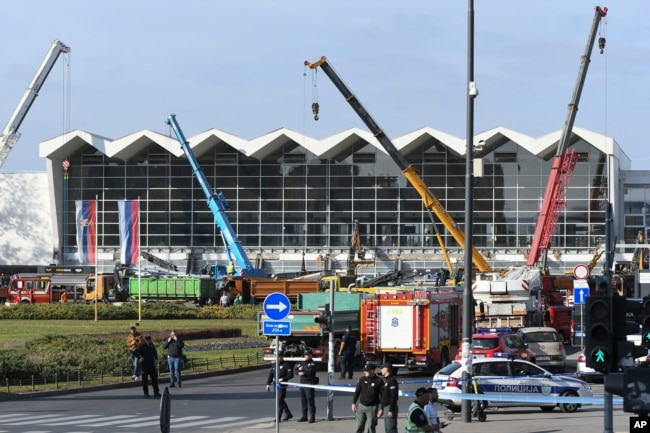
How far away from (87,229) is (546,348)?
122 ft

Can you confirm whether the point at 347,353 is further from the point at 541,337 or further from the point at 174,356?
the point at 541,337

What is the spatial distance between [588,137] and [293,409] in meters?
61.2

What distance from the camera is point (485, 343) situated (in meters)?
33.4

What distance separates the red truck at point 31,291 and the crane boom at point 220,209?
1433 cm

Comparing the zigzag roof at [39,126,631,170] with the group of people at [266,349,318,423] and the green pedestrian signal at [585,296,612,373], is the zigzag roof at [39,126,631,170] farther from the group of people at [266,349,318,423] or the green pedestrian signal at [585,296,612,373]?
the green pedestrian signal at [585,296,612,373]

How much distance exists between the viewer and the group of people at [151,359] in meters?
28.9

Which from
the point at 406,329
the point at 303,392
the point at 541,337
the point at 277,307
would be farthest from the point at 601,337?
the point at 541,337

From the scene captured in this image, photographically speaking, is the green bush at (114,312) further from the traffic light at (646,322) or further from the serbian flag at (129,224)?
the traffic light at (646,322)

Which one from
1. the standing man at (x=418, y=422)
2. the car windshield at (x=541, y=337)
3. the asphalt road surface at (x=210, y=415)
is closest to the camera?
the standing man at (x=418, y=422)

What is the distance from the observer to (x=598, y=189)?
86875 millimetres

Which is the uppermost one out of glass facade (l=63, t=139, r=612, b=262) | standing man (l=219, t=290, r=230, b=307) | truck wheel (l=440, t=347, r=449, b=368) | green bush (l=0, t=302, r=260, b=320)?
glass facade (l=63, t=139, r=612, b=262)

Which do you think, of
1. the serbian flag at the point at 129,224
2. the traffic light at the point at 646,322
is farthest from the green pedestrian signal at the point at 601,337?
the serbian flag at the point at 129,224

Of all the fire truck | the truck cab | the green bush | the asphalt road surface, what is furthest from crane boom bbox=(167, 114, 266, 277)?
the asphalt road surface

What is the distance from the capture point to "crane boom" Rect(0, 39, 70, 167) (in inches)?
3644
